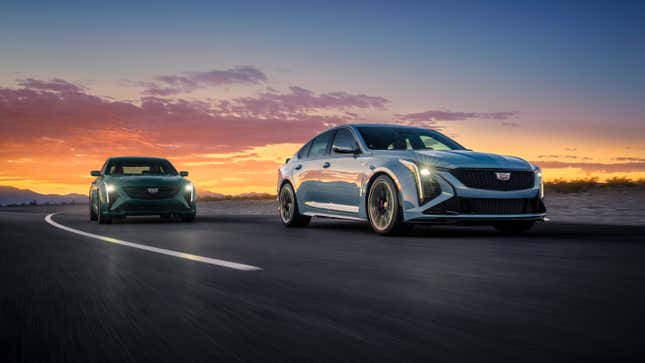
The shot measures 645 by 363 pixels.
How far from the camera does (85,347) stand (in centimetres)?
330

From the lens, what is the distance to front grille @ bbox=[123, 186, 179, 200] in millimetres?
15938

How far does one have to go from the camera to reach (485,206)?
9750mm

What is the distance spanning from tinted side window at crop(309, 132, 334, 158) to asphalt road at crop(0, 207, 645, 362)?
458cm

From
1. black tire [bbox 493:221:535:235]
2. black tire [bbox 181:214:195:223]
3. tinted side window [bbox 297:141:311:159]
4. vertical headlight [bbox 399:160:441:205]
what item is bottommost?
black tire [bbox 493:221:535:235]

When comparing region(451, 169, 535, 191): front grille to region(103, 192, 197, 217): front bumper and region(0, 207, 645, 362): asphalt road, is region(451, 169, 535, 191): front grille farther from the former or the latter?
region(103, 192, 197, 217): front bumper

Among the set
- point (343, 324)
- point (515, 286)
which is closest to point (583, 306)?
point (515, 286)

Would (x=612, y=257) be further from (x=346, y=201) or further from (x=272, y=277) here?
(x=346, y=201)

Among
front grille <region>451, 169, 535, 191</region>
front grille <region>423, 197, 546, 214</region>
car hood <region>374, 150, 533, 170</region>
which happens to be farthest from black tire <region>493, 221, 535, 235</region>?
car hood <region>374, 150, 533, 170</region>

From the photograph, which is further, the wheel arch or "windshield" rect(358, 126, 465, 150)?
"windshield" rect(358, 126, 465, 150)

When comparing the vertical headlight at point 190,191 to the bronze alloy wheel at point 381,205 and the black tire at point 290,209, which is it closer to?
the black tire at point 290,209

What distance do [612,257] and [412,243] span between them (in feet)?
8.30

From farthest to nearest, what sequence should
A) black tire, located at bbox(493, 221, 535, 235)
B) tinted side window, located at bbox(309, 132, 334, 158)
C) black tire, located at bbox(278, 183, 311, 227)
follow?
black tire, located at bbox(278, 183, 311, 227) < tinted side window, located at bbox(309, 132, 334, 158) < black tire, located at bbox(493, 221, 535, 235)

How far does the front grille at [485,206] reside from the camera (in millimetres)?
9570

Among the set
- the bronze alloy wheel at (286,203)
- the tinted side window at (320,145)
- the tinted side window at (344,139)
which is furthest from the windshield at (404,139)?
the bronze alloy wheel at (286,203)
